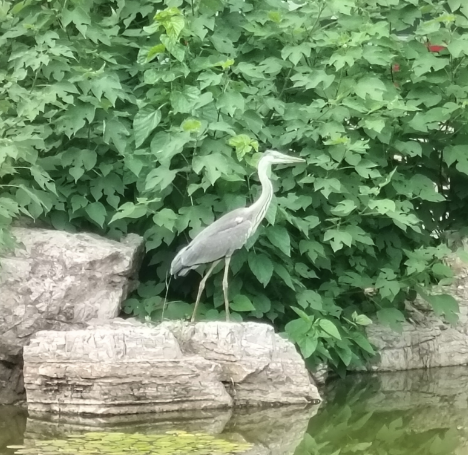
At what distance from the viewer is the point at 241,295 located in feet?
16.3

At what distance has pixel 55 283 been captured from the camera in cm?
465

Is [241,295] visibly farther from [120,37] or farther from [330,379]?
[120,37]

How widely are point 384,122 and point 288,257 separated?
102 cm

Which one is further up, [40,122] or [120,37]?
[120,37]

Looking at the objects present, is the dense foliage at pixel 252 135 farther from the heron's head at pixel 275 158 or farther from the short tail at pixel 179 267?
the short tail at pixel 179 267

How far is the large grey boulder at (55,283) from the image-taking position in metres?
4.57

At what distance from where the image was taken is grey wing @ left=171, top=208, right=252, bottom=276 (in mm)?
4535

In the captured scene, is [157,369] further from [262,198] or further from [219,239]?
[262,198]

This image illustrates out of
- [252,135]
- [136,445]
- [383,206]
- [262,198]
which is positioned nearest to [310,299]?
[383,206]

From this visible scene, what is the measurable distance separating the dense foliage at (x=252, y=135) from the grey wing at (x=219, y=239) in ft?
0.89

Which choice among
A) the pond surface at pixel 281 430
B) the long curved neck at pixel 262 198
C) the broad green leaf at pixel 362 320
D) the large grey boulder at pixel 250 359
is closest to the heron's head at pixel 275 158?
the long curved neck at pixel 262 198

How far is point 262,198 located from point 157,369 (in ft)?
3.60

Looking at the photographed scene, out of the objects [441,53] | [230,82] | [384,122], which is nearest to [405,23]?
[441,53]

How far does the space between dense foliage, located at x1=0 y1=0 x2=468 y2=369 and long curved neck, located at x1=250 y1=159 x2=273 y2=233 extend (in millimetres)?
132
